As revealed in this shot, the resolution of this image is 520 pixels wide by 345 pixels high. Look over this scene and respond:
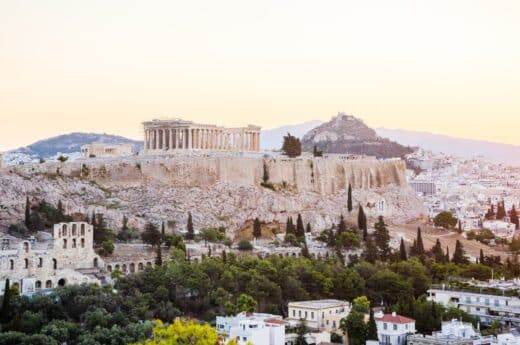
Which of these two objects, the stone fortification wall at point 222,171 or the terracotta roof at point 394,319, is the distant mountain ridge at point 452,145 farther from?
the terracotta roof at point 394,319

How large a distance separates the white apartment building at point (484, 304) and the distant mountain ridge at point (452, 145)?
121 metres

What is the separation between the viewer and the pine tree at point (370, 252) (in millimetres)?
55594

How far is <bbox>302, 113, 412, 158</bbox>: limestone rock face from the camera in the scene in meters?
125

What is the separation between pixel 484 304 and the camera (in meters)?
45.3

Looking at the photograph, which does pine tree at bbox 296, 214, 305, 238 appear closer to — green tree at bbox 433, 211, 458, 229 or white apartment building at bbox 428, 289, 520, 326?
white apartment building at bbox 428, 289, 520, 326

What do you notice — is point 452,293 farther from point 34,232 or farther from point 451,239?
point 451,239

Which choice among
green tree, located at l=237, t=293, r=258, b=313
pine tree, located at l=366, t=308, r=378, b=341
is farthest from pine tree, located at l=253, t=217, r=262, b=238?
pine tree, located at l=366, t=308, r=378, b=341

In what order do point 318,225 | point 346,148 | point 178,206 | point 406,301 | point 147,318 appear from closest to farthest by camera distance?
point 147,318, point 406,301, point 178,206, point 318,225, point 346,148

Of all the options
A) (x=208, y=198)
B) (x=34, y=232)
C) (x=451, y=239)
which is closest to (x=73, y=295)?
(x=34, y=232)

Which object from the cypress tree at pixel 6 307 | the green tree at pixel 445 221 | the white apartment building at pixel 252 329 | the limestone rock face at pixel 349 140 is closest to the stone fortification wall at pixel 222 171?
the green tree at pixel 445 221

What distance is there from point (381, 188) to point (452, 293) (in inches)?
1335

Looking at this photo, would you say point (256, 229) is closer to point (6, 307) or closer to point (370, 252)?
point (370, 252)

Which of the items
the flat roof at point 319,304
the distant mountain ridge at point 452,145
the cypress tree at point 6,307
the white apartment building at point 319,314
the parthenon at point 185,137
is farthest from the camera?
the distant mountain ridge at point 452,145

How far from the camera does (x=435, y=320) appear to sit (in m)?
41.3
